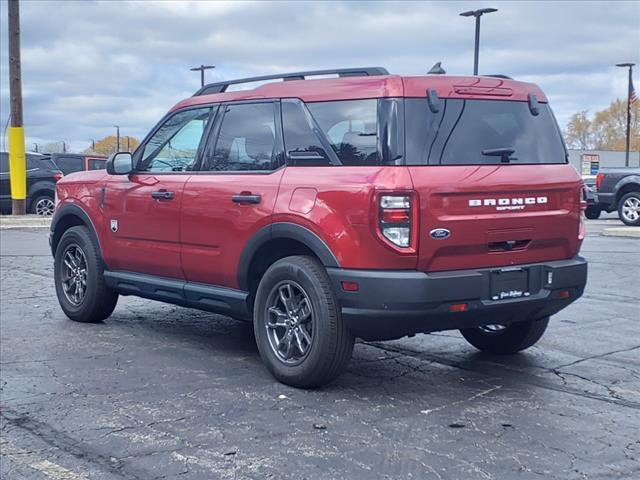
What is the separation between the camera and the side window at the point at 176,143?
643 cm

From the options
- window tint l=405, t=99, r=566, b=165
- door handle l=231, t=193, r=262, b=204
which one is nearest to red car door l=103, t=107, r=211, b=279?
door handle l=231, t=193, r=262, b=204

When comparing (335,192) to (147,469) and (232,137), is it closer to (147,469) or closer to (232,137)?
(232,137)

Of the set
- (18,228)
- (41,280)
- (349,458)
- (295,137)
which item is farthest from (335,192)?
(18,228)

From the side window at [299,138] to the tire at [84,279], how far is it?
2.47 m

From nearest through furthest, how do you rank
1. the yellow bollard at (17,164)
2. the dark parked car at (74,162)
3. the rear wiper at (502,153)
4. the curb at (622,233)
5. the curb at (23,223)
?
the rear wiper at (502,153), the curb at (622,233), the curb at (23,223), the yellow bollard at (17,164), the dark parked car at (74,162)

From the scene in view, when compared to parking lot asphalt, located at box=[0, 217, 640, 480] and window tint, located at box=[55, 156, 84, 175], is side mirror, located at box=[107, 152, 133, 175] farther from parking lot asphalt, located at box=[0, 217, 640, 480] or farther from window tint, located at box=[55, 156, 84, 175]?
window tint, located at box=[55, 156, 84, 175]

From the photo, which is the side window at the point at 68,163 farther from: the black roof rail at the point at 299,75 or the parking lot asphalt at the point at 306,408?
the black roof rail at the point at 299,75

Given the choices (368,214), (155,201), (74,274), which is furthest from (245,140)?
(74,274)

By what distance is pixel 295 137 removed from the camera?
219 inches

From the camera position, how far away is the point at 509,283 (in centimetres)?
512

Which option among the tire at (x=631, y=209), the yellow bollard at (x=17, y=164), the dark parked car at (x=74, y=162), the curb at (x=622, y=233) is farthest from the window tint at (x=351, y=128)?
the dark parked car at (x=74, y=162)

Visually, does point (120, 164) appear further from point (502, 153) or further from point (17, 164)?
point (17, 164)

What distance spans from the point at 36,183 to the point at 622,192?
1540 centimetres

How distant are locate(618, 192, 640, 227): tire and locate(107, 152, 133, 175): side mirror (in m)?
15.6
